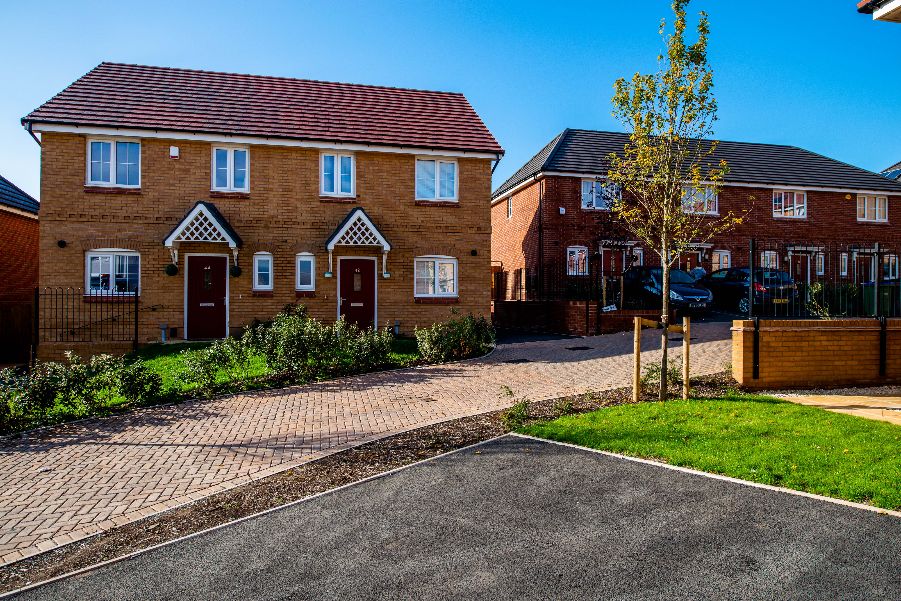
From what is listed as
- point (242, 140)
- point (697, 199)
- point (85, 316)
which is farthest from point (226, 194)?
point (697, 199)

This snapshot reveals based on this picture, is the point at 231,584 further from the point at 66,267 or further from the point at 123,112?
the point at 123,112

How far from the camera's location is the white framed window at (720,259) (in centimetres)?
2827

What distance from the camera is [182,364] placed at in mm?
12672

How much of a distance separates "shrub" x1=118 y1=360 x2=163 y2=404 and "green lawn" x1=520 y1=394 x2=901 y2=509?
6.21m

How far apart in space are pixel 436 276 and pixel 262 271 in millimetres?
5275

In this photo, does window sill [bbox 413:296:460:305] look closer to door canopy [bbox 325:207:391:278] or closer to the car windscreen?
door canopy [bbox 325:207:391:278]

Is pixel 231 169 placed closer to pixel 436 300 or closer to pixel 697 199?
pixel 436 300

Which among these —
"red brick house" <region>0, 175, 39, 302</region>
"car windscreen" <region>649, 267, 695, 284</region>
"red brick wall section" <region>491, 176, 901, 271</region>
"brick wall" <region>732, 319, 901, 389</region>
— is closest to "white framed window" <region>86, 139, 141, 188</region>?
"red brick house" <region>0, 175, 39, 302</region>

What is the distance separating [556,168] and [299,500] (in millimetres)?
23011

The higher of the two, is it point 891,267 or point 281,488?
point 891,267

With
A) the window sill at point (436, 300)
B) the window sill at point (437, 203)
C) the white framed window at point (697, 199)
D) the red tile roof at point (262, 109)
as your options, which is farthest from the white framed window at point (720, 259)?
the white framed window at point (697, 199)

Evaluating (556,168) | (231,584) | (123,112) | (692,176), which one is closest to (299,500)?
(231,584)

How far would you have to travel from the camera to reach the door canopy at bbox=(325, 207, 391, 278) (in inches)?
695

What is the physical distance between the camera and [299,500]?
537 cm
